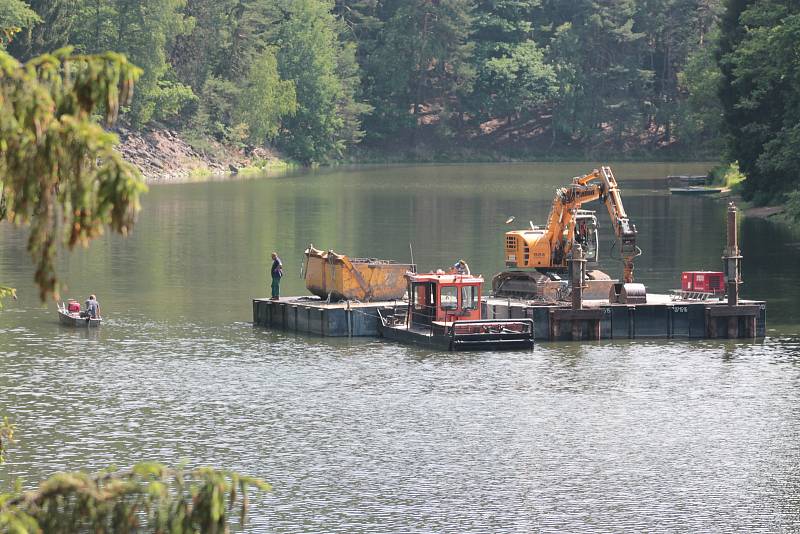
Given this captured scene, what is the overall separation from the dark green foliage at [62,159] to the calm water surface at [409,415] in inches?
861

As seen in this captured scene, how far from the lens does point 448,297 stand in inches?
2457

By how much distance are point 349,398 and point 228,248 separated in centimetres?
5328

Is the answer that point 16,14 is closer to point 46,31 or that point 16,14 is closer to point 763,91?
point 46,31

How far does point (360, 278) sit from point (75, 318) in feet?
38.9

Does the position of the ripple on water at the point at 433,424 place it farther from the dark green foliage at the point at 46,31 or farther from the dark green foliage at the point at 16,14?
the dark green foliage at the point at 46,31

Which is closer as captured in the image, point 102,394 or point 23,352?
point 102,394

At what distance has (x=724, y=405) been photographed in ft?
166

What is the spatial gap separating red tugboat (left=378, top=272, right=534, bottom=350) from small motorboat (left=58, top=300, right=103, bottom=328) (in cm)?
1193

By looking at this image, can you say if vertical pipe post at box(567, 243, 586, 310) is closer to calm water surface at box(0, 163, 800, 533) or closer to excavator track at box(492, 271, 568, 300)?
calm water surface at box(0, 163, 800, 533)

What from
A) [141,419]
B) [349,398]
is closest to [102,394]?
[141,419]

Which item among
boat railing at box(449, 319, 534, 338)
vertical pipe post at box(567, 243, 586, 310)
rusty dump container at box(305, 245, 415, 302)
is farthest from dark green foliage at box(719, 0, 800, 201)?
boat railing at box(449, 319, 534, 338)

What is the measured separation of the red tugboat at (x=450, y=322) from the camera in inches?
2395

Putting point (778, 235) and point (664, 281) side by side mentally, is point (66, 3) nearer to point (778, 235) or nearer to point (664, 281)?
point (778, 235)

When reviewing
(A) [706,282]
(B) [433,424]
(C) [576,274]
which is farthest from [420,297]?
(B) [433,424]
